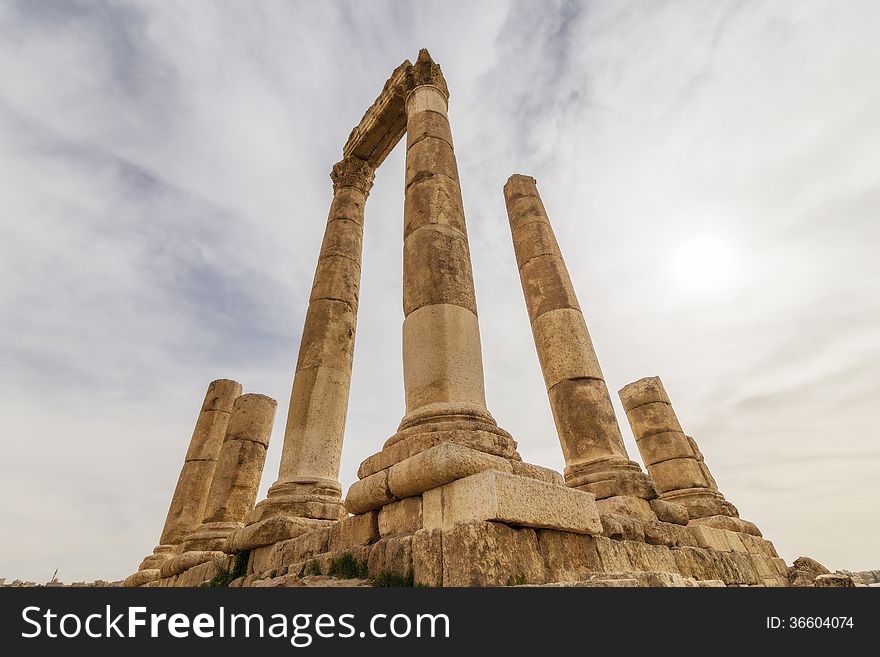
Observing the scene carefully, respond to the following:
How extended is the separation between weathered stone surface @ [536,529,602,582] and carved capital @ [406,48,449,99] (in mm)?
9296

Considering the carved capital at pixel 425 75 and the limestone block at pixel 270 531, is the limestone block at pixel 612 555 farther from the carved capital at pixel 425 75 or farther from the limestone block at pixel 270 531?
the carved capital at pixel 425 75

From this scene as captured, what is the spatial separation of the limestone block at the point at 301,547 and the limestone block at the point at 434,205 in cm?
472

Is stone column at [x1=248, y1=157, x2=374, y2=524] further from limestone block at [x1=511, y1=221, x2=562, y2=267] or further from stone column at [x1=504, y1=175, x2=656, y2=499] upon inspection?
stone column at [x1=504, y1=175, x2=656, y2=499]

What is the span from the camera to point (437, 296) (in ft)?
22.4

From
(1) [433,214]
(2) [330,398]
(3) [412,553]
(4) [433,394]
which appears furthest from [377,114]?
(3) [412,553]

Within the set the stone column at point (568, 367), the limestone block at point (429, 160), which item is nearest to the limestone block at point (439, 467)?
the stone column at point (568, 367)

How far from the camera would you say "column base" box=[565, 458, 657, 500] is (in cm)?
781

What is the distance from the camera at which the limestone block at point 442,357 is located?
241 inches

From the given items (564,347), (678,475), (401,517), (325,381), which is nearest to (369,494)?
(401,517)

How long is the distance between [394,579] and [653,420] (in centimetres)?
1079

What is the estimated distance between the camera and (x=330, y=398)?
9562 mm

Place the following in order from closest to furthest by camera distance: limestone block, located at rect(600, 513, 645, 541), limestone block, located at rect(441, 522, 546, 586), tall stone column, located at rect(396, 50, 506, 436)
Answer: limestone block, located at rect(441, 522, 546, 586) < limestone block, located at rect(600, 513, 645, 541) < tall stone column, located at rect(396, 50, 506, 436)

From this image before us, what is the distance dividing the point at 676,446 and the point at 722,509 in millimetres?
1981

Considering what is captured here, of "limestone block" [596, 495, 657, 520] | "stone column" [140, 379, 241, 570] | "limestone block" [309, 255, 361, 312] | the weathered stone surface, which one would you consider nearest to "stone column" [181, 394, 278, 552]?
"stone column" [140, 379, 241, 570]
